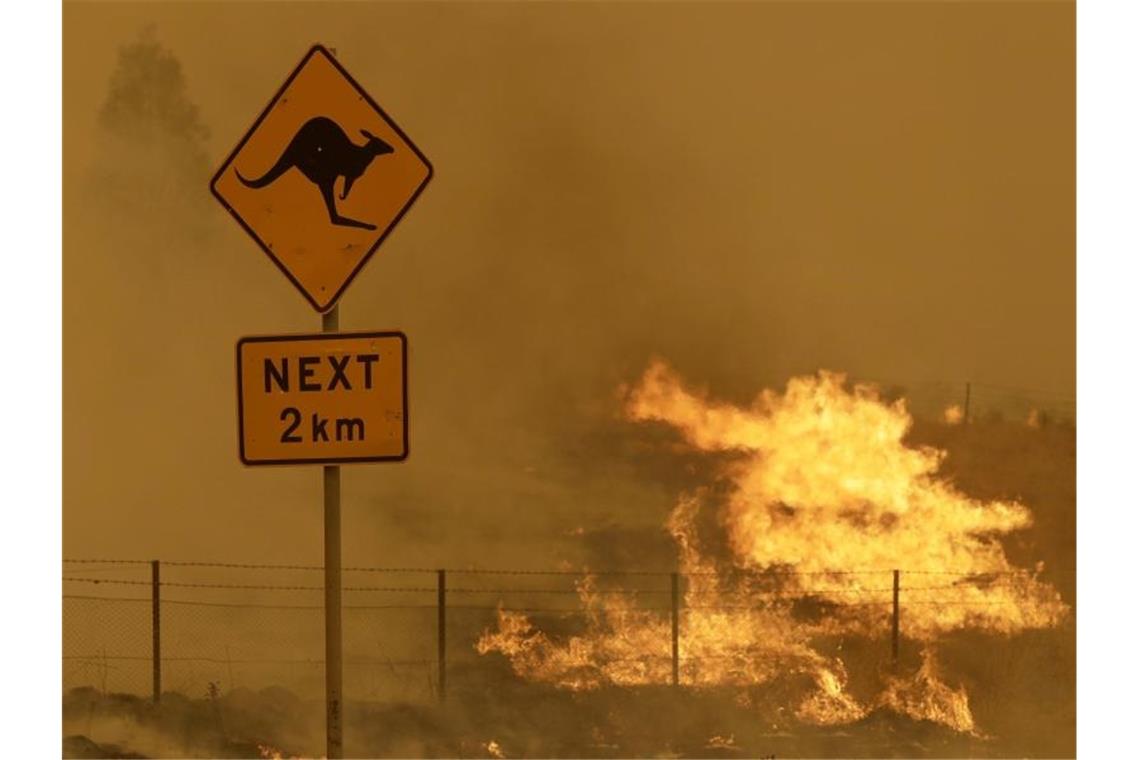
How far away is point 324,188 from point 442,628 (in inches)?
234

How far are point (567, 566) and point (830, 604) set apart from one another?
2159mm

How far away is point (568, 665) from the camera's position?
11695 mm

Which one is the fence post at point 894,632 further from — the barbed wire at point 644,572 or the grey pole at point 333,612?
the grey pole at point 333,612

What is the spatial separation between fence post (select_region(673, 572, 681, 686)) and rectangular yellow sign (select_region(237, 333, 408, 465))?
232 inches

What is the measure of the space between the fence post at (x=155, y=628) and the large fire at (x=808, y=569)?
271 centimetres

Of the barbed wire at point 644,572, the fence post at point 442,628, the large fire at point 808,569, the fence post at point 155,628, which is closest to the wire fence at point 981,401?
the large fire at point 808,569

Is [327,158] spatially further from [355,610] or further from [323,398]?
[355,610]

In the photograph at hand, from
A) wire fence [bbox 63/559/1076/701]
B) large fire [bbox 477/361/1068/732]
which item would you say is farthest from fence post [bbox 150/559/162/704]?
large fire [bbox 477/361/1068/732]

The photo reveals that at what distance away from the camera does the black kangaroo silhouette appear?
21.5 ft

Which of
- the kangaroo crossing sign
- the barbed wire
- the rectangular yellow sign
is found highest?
the kangaroo crossing sign

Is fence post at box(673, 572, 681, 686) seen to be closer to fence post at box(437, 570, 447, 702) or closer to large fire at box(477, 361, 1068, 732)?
large fire at box(477, 361, 1068, 732)

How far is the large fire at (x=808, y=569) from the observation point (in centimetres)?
1170

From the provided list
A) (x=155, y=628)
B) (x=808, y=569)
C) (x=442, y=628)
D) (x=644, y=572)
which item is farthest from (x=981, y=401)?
(x=155, y=628)

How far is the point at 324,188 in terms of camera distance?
659cm
